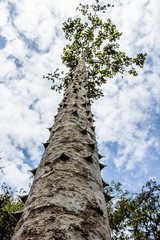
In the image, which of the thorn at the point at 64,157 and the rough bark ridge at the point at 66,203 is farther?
the thorn at the point at 64,157

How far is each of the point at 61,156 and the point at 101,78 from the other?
11279 millimetres

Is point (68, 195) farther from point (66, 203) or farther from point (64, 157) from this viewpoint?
point (64, 157)

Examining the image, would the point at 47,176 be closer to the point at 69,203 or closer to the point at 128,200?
the point at 69,203

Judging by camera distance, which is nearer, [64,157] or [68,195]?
[68,195]

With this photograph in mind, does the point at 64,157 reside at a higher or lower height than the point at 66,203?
higher

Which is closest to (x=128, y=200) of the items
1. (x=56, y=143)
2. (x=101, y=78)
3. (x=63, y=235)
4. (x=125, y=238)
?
(x=125, y=238)

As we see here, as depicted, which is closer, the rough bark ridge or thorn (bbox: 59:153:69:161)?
the rough bark ridge

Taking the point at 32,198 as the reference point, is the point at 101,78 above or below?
above

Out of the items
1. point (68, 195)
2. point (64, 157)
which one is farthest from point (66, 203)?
point (64, 157)

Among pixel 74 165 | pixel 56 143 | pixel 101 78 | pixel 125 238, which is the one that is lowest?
pixel 74 165

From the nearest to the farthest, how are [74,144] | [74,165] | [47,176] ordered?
[47,176] < [74,165] < [74,144]

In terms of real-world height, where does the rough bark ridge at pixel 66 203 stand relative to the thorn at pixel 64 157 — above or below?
below

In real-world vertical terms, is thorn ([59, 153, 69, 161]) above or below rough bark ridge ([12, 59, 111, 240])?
above

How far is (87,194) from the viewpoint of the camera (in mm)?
1471
